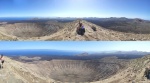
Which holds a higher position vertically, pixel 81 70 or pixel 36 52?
pixel 36 52

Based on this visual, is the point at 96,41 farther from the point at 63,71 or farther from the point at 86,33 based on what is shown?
the point at 63,71

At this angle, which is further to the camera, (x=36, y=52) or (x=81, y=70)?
(x=81, y=70)

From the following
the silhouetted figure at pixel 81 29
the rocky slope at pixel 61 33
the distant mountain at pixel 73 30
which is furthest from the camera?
the silhouetted figure at pixel 81 29

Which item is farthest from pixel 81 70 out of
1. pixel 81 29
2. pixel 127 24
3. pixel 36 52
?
pixel 127 24

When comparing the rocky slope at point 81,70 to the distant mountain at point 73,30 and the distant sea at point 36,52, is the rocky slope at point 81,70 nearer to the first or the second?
the distant sea at point 36,52

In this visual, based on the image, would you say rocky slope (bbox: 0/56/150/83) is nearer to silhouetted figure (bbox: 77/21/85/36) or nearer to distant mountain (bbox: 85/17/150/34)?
silhouetted figure (bbox: 77/21/85/36)

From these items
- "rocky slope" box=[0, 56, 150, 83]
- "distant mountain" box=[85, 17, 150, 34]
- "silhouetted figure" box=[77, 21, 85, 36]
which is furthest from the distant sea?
"distant mountain" box=[85, 17, 150, 34]

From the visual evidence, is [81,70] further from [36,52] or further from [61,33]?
[36,52]

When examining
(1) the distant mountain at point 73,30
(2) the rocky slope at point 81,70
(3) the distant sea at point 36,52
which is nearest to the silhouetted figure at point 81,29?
(1) the distant mountain at point 73,30
